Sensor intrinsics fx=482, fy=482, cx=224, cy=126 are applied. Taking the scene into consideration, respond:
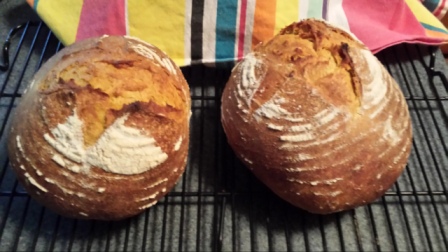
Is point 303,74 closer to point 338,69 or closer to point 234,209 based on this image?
point 338,69

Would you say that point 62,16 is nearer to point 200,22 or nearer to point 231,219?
point 200,22

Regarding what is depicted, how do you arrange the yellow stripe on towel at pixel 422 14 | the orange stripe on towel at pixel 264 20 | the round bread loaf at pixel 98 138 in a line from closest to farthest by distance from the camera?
the round bread loaf at pixel 98 138, the orange stripe on towel at pixel 264 20, the yellow stripe on towel at pixel 422 14

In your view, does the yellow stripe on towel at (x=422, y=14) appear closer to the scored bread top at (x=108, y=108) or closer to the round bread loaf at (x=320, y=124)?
the round bread loaf at (x=320, y=124)

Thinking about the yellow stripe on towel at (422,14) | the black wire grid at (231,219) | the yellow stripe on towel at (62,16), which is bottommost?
the black wire grid at (231,219)

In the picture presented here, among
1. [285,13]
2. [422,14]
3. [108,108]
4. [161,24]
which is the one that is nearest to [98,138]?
[108,108]

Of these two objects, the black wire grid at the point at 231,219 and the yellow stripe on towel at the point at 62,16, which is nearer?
the black wire grid at the point at 231,219

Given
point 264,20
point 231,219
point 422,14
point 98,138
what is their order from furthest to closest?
point 422,14
point 264,20
point 231,219
point 98,138

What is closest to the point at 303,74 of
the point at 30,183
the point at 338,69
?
the point at 338,69

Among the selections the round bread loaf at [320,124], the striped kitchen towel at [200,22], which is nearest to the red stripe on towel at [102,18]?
the striped kitchen towel at [200,22]

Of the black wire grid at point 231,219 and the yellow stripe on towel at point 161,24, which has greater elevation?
the yellow stripe on towel at point 161,24
